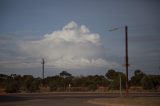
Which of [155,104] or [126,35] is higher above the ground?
[126,35]

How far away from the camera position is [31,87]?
92.9 m

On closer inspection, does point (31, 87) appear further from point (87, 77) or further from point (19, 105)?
point (19, 105)

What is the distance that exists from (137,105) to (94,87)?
203ft

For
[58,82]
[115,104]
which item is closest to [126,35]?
[115,104]

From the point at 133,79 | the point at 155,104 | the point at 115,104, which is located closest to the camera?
the point at 155,104

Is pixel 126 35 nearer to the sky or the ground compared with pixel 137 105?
nearer to the sky

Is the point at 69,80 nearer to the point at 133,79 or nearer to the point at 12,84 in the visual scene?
the point at 133,79

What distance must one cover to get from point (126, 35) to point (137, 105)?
14.1 metres

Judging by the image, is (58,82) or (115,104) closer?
(115,104)

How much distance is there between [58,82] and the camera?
105 meters

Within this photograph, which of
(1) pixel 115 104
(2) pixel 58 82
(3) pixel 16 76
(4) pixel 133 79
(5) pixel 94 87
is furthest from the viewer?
(3) pixel 16 76

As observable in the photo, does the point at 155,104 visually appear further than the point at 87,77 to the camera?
No

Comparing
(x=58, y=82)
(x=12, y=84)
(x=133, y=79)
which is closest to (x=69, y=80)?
(x=58, y=82)

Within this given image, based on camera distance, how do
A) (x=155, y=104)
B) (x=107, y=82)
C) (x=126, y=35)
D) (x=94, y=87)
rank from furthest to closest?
(x=107, y=82) < (x=94, y=87) < (x=126, y=35) < (x=155, y=104)
